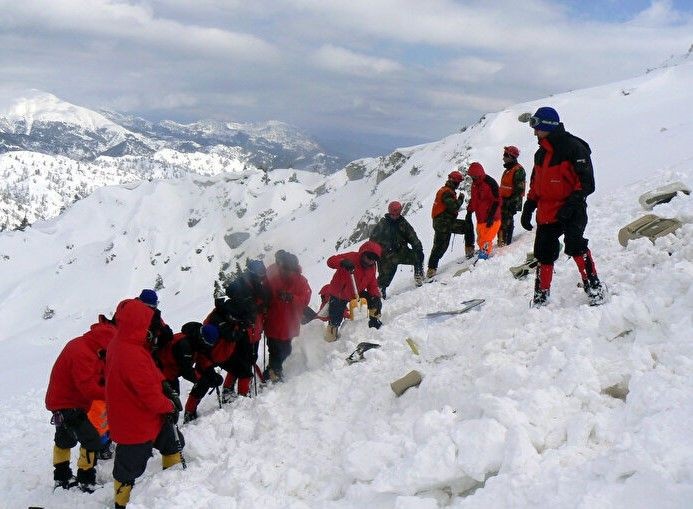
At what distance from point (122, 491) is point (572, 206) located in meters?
5.20

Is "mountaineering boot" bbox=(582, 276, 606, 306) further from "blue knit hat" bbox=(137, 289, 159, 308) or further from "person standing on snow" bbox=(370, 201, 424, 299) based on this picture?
"blue knit hat" bbox=(137, 289, 159, 308)

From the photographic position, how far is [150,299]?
5695 millimetres

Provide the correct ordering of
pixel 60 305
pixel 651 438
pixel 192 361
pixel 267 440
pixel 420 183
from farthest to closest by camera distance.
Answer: pixel 60 305, pixel 420 183, pixel 192 361, pixel 267 440, pixel 651 438

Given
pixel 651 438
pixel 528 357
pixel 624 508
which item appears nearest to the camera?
pixel 624 508

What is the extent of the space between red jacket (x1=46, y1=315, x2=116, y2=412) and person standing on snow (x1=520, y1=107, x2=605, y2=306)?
190 inches

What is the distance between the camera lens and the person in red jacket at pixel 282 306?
271 inches

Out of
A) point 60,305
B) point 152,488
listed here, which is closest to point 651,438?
point 152,488

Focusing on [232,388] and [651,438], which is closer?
[651,438]

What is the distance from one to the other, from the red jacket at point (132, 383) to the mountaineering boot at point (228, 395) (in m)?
1.91

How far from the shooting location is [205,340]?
19.8ft

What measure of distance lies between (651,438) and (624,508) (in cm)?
52

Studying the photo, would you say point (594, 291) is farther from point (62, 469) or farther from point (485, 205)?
point (62, 469)

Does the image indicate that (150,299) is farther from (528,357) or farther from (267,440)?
(528,357)

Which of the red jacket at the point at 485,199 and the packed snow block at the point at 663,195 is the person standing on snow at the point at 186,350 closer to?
the red jacket at the point at 485,199
